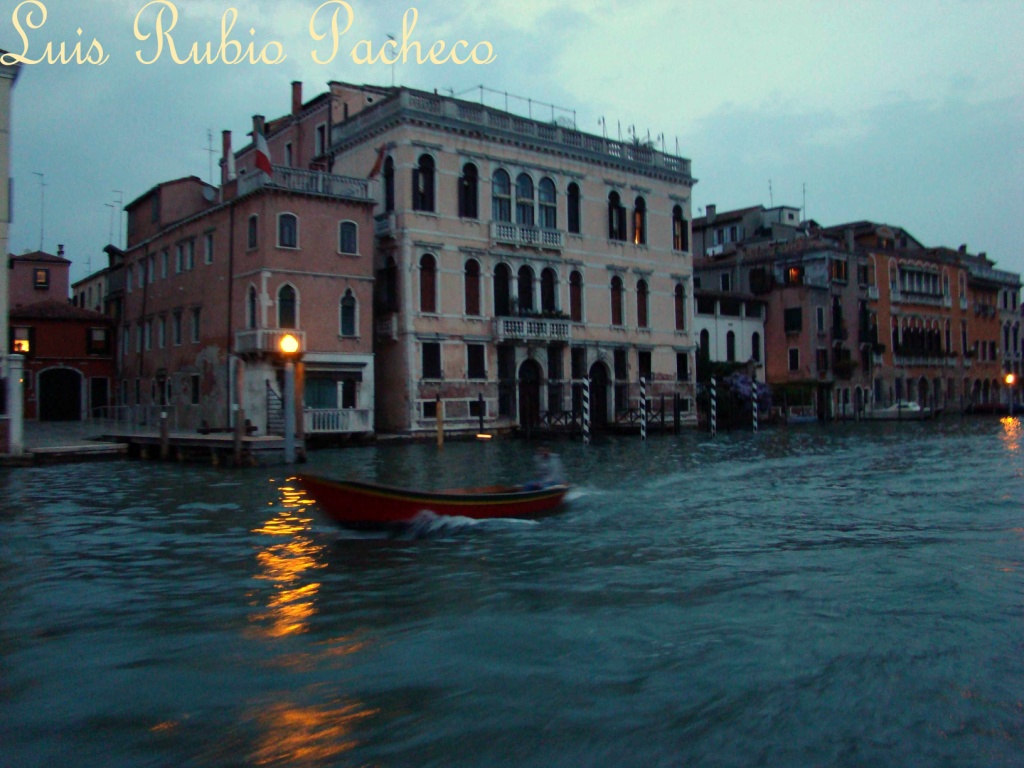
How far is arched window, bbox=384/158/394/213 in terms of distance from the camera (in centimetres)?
3097

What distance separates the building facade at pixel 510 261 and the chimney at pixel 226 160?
1.84 m

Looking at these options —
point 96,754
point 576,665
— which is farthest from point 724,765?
point 96,754

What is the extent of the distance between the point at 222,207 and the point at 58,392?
1458cm

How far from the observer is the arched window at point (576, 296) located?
35.4 m

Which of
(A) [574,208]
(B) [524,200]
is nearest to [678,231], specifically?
(A) [574,208]

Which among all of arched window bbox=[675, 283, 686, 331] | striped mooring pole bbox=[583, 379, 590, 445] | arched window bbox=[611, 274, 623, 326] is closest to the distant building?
striped mooring pole bbox=[583, 379, 590, 445]

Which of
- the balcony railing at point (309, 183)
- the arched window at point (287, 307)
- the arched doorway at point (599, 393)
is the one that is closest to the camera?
the balcony railing at point (309, 183)

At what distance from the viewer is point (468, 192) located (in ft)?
106

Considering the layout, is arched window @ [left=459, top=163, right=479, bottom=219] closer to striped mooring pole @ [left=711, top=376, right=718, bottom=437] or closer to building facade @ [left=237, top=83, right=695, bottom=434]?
building facade @ [left=237, top=83, right=695, bottom=434]

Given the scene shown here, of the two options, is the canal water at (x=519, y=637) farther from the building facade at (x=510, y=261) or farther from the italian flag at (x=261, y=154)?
the building facade at (x=510, y=261)

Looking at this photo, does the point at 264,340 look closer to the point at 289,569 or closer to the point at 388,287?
the point at 388,287

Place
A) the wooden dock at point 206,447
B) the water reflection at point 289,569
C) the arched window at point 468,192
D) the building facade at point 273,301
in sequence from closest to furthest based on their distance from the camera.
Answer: the water reflection at point 289,569, the wooden dock at point 206,447, the building facade at point 273,301, the arched window at point 468,192

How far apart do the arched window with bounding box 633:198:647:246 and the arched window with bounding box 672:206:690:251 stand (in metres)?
1.71

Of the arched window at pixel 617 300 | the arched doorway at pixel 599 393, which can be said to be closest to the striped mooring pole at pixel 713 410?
the arched doorway at pixel 599 393
